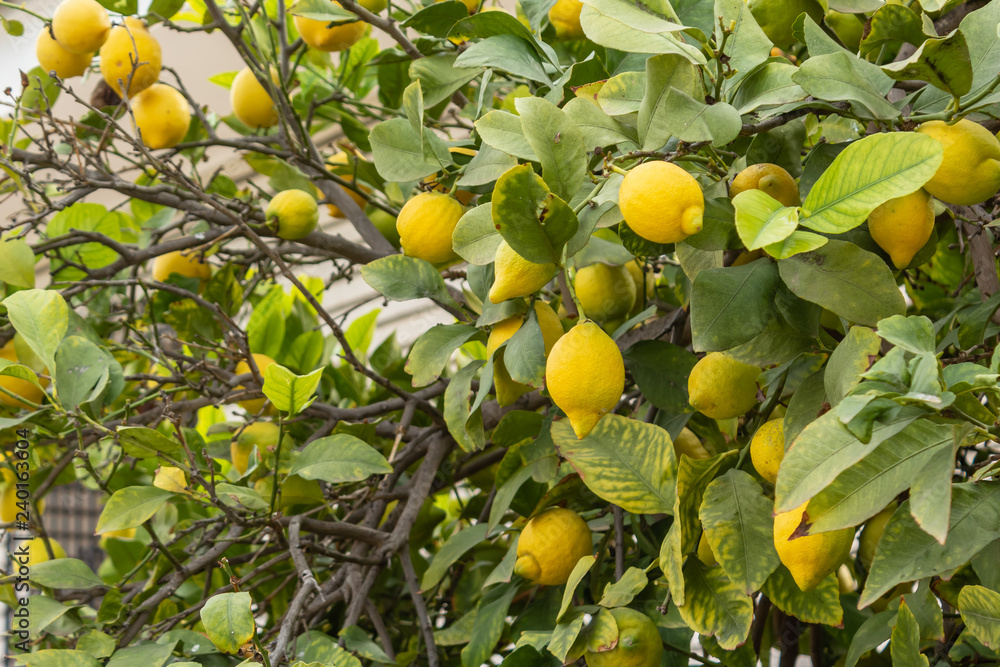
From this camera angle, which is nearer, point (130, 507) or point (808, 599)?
point (808, 599)

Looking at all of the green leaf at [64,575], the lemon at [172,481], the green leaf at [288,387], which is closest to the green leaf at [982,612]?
the green leaf at [288,387]

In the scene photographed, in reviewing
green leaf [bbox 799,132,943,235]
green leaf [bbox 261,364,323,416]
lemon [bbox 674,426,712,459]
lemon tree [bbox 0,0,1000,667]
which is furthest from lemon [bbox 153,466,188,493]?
green leaf [bbox 799,132,943,235]

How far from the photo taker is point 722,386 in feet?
1.45

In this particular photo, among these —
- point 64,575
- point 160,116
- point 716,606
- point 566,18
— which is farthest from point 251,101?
point 716,606

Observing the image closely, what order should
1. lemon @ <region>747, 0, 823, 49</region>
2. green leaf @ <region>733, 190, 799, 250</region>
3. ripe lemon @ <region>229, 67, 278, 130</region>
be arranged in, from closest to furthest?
green leaf @ <region>733, 190, 799, 250</region>
lemon @ <region>747, 0, 823, 49</region>
ripe lemon @ <region>229, 67, 278, 130</region>

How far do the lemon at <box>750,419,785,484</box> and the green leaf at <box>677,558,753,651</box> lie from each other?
61 mm

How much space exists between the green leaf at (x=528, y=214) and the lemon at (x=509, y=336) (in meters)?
0.11

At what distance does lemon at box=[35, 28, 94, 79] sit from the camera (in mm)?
756

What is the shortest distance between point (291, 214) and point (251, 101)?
0.70ft

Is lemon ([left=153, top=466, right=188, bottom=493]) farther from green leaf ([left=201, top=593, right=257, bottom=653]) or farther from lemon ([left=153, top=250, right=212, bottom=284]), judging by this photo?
lemon ([left=153, top=250, right=212, bottom=284])

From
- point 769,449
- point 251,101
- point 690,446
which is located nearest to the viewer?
point 769,449

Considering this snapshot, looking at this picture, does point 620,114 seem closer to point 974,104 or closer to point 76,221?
point 974,104

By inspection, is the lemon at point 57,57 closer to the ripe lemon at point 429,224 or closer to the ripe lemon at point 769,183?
the ripe lemon at point 429,224

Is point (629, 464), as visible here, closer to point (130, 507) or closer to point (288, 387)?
point (288, 387)
